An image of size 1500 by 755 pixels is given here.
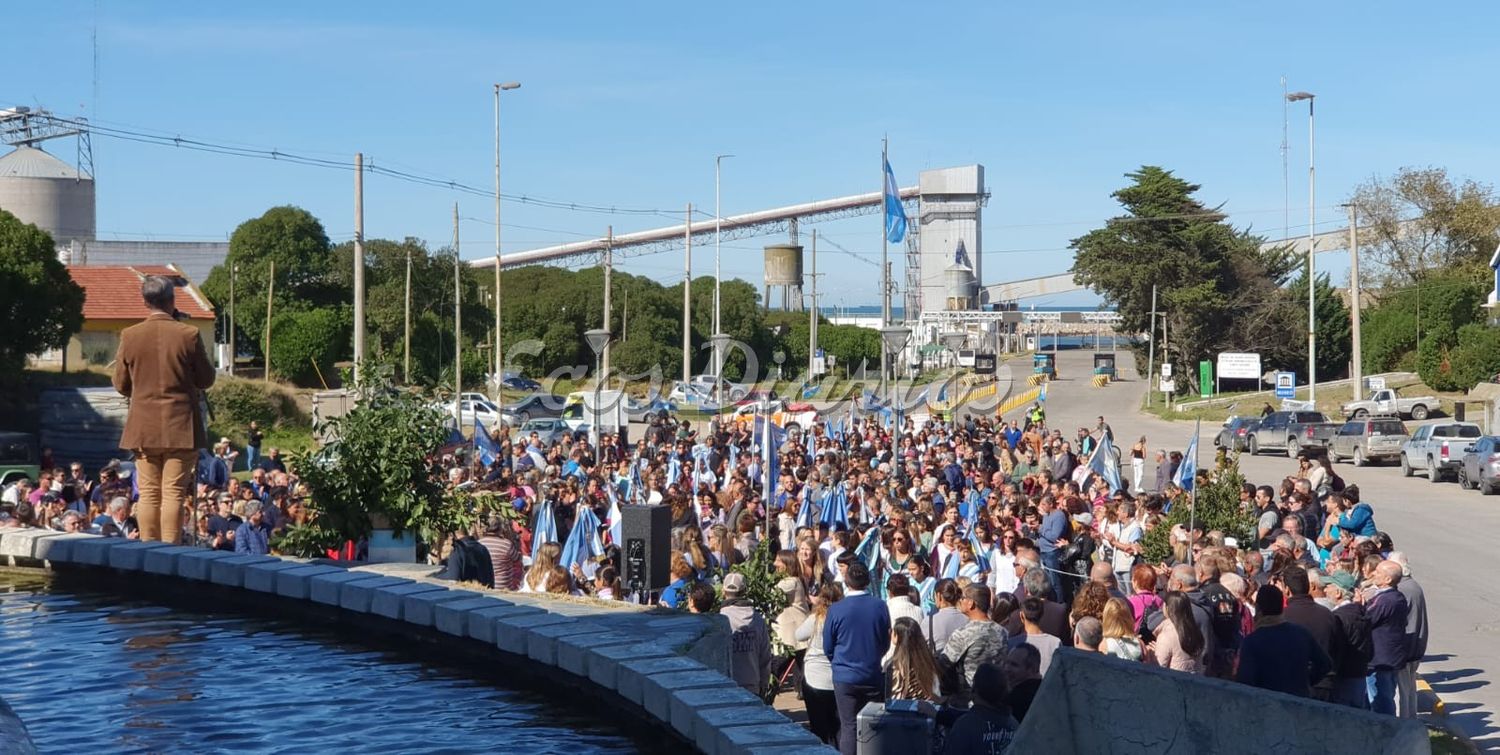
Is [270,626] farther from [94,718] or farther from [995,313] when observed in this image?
[995,313]

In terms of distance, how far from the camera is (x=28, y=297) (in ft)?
138

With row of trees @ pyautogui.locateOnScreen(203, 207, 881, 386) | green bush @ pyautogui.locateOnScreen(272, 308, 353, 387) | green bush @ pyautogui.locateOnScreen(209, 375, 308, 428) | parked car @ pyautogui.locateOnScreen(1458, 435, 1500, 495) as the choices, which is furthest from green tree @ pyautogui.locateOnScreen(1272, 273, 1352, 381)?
green bush @ pyautogui.locateOnScreen(209, 375, 308, 428)

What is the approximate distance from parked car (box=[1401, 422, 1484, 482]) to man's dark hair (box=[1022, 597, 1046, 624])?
26.5m

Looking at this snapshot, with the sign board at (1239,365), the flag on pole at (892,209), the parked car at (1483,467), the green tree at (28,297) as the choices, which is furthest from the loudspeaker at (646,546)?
the sign board at (1239,365)

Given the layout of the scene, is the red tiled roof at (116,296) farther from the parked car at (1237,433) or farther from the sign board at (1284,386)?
the sign board at (1284,386)

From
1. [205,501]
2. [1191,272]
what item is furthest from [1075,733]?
[1191,272]

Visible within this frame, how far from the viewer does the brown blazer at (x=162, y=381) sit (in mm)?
9266

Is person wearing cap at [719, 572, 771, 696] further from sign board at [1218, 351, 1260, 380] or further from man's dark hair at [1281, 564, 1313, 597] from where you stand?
sign board at [1218, 351, 1260, 380]

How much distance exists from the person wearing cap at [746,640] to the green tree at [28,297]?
37432 mm

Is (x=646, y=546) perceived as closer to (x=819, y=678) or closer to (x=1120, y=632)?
(x=819, y=678)

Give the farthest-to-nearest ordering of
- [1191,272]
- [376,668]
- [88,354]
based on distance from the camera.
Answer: [1191,272]
[88,354]
[376,668]

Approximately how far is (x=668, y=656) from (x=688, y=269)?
56.1 meters

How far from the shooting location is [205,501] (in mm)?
16297

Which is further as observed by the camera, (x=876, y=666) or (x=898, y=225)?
(x=898, y=225)
